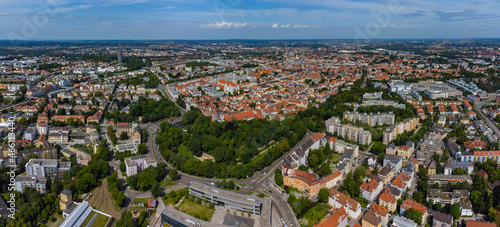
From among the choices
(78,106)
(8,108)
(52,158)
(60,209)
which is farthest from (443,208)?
(8,108)

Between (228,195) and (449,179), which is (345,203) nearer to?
(228,195)

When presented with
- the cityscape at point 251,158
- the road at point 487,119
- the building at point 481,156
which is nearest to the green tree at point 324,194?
the cityscape at point 251,158

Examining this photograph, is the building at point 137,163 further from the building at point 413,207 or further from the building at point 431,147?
the building at point 431,147

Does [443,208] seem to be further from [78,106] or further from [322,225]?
[78,106]

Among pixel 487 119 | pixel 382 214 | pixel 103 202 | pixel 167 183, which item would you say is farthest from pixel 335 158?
pixel 487 119

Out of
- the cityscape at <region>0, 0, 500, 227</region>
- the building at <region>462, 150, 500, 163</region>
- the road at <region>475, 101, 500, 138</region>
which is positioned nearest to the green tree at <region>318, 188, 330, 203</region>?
the cityscape at <region>0, 0, 500, 227</region>

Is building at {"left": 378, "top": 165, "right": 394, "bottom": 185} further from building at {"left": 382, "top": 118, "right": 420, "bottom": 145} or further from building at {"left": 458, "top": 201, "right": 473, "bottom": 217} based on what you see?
building at {"left": 382, "top": 118, "right": 420, "bottom": 145}

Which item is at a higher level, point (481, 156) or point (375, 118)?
point (375, 118)
